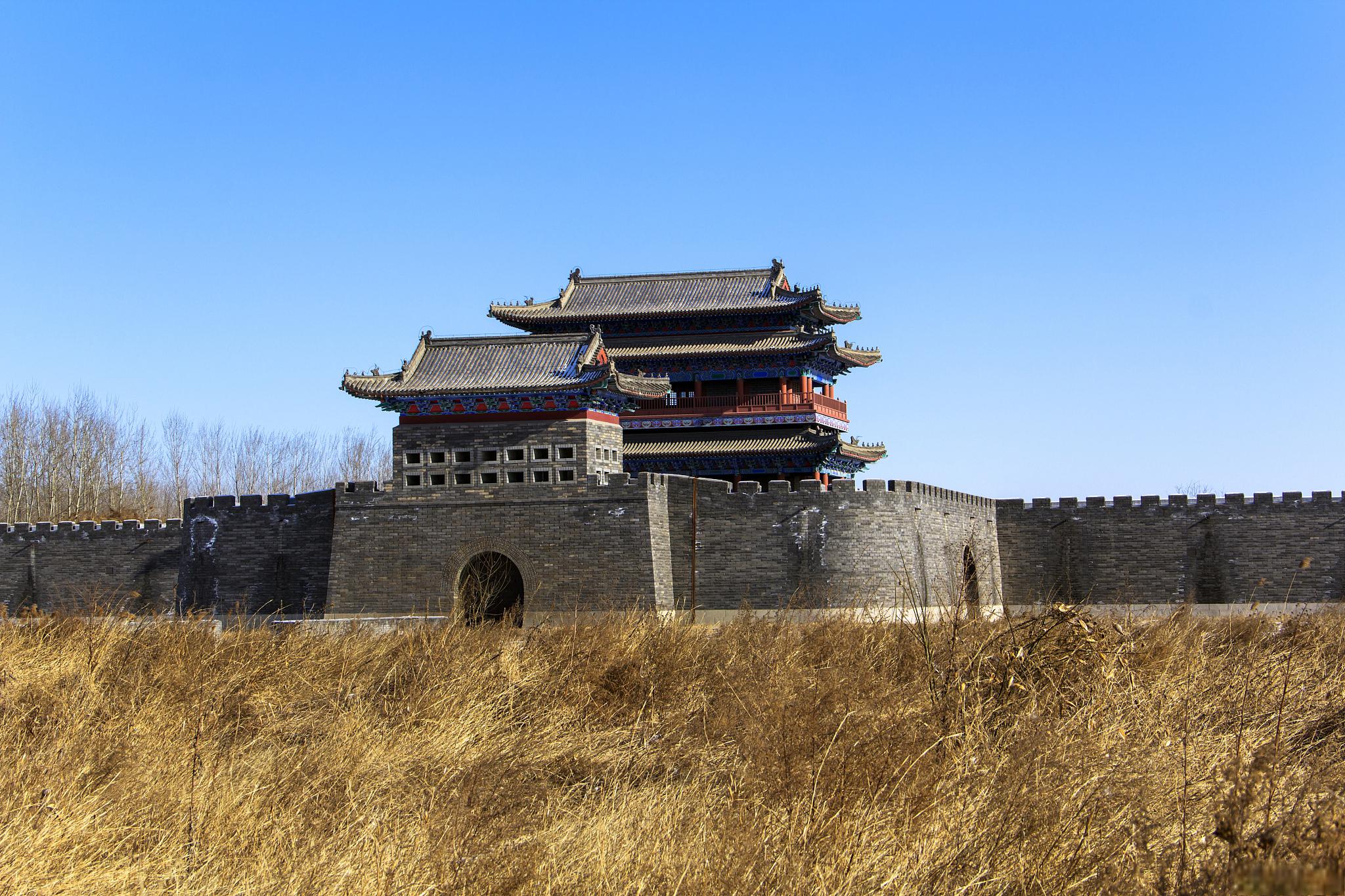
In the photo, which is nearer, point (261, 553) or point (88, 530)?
point (261, 553)

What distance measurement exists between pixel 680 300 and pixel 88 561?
612 inches

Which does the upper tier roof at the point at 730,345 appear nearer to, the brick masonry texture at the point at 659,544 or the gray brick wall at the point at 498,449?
the brick masonry texture at the point at 659,544

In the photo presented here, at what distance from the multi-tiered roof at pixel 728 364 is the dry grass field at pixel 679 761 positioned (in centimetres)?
1897

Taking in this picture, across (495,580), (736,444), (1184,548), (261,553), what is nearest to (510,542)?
(495,580)

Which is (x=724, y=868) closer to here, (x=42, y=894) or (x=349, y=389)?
(x=42, y=894)

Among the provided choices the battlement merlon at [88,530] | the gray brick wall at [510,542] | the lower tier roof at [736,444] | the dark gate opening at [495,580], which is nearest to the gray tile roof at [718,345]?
the lower tier roof at [736,444]

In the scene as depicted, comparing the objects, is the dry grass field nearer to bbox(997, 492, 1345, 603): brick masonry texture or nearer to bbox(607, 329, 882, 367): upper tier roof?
bbox(997, 492, 1345, 603): brick masonry texture

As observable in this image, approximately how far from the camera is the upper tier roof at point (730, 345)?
30.1m

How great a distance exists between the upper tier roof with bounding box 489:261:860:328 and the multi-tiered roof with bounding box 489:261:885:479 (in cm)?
4

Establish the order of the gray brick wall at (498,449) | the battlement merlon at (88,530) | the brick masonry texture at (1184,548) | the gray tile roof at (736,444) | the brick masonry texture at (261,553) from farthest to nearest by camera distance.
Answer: the gray tile roof at (736,444), the battlement merlon at (88,530), the brick masonry texture at (1184,548), the brick masonry texture at (261,553), the gray brick wall at (498,449)

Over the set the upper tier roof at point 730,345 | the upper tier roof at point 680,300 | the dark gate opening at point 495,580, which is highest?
the upper tier roof at point 680,300

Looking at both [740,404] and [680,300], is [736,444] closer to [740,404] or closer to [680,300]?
[740,404]

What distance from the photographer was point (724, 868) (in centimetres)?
557

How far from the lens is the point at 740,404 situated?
30.5m
